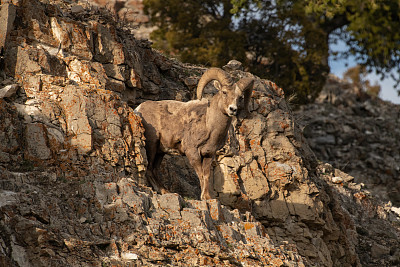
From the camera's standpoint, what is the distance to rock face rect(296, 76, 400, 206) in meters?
24.5

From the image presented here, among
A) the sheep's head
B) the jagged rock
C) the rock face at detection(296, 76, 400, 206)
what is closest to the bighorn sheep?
the sheep's head

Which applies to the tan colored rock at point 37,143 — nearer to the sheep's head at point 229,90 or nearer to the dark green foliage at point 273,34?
the sheep's head at point 229,90

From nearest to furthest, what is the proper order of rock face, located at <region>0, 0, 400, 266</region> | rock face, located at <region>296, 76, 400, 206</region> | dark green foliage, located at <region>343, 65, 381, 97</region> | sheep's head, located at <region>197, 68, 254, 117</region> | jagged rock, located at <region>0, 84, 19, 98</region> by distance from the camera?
rock face, located at <region>0, 0, 400, 266</region>, jagged rock, located at <region>0, 84, 19, 98</region>, sheep's head, located at <region>197, 68, 254, 117</region>, rock face, located at <region>296, 76, 400, 206</region>, dark green foliage, located at <region>343, 65, 381, 97</region>

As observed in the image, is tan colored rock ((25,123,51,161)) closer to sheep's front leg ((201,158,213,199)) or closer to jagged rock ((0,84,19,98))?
jagged rock ((0,84,19,98))

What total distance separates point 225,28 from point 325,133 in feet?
21.9

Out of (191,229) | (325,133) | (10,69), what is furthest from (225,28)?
(191,229)

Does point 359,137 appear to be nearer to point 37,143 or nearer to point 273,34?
point 273,34

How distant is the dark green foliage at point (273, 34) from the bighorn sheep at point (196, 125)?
13.7 m

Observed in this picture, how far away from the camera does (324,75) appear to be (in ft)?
94.2

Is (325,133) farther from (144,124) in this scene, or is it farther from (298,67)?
(144,124)

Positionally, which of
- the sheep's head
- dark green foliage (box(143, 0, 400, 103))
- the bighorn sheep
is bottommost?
the bighorn sheep

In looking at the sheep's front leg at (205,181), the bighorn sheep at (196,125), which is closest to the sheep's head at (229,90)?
the bighorn sheep at (196,125)

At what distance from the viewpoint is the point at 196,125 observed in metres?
11.7

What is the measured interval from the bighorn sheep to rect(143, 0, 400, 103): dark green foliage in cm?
1366
